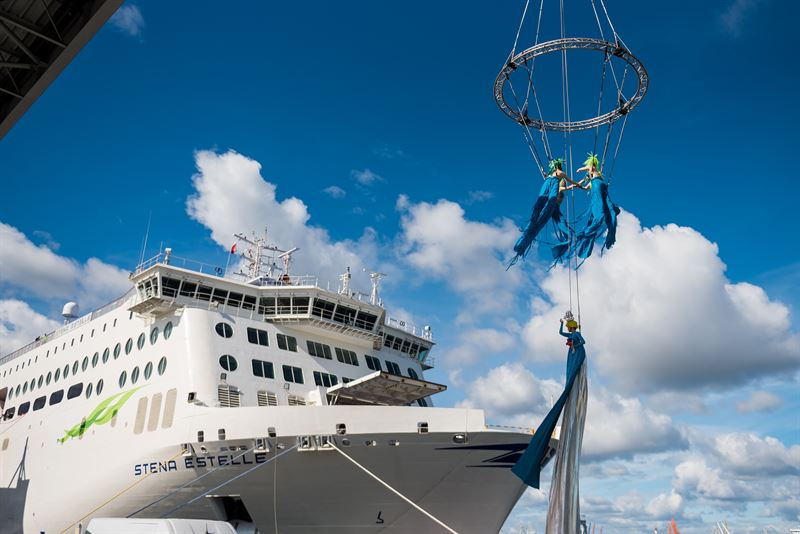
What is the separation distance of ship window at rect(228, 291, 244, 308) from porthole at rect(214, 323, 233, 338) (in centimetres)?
128

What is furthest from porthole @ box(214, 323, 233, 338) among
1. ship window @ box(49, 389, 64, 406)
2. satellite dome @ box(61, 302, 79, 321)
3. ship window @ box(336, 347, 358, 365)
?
satellite dome @ box(61, 302, 79, 321)

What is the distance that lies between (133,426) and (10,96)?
37.1 feet

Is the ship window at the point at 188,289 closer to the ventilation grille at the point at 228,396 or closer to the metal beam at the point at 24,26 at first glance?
the ventilation grille at the point at 228,396

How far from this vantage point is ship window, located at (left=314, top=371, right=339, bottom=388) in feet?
71.1

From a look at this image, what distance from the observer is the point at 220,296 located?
72.7 ft

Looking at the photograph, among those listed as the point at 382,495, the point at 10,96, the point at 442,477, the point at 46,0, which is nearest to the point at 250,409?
the point at 382,495

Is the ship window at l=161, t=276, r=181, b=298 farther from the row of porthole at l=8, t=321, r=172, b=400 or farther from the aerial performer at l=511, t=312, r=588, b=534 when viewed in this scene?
the aerial performer at l=511, t=312, r=588, b=534

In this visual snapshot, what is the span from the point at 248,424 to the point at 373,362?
7.94 metres

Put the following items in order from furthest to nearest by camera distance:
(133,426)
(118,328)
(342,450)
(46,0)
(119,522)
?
(118,328)
(133,426)
(342,450)
(119,522)
(46,0)

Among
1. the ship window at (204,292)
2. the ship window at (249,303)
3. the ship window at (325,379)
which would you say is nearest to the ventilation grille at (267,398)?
the ship window at (325,379)

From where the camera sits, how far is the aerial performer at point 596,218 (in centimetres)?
1218

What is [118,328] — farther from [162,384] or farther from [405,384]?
[405,384]

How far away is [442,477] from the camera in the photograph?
16578 millimetres

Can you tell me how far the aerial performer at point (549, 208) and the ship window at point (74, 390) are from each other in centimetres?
1918
